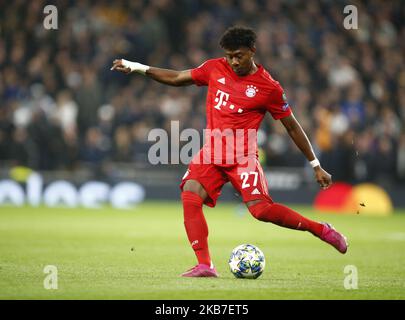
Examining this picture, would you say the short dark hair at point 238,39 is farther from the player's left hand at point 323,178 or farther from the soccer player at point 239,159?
the player's left hand at point 323,178

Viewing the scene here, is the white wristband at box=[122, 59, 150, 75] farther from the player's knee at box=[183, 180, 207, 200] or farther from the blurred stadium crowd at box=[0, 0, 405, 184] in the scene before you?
the blurred stadium crowd at box=[0, 0, 405, 184]

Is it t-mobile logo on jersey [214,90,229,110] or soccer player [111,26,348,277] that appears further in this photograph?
t-mobile logo on jersey [214,90,229,110]

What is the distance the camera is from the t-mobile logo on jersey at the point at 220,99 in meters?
9.70

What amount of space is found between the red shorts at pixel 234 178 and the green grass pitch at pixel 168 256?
88 centimetres

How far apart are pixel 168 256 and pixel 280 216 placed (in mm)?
2612

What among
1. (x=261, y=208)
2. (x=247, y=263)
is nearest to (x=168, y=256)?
(x=247, y=263)

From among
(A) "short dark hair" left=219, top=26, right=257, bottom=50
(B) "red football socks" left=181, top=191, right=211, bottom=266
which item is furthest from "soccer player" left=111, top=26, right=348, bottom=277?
(A) "short dark hair" left=219, top=26, right=257, bottom=50

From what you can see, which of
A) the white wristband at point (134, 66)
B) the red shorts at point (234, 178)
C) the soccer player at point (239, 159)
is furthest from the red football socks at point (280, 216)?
the white wristband at point (134, 66)

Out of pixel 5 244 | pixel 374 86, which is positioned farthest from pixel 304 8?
pixel 5 244

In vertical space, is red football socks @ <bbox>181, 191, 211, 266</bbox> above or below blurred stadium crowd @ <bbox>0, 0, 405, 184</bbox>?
below

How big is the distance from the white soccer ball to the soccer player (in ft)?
0.76

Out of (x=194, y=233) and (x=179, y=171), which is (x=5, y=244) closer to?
(x=194, y=233)

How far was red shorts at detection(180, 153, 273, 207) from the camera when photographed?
959 centimetres

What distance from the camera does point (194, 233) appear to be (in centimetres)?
957
